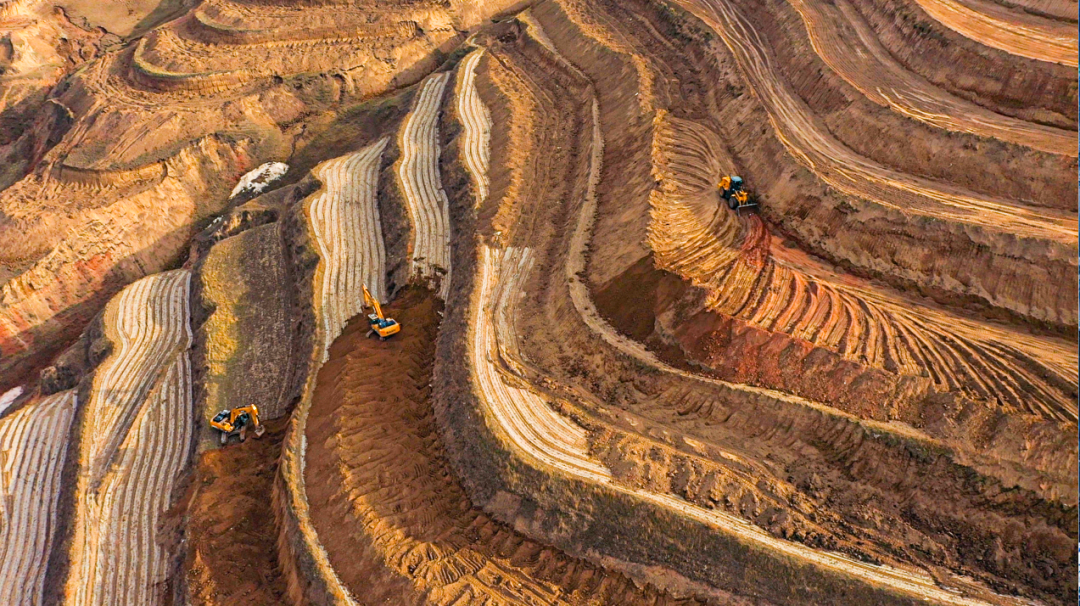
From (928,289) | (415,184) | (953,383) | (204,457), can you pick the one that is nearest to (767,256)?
(928,289)

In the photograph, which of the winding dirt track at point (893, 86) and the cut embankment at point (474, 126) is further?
the cut embankment at point (474, 126)

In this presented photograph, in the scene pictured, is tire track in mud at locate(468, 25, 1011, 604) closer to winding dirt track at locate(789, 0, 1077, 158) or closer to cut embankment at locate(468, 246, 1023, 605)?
cut embankment at locate(468, 246, 1023, 605)

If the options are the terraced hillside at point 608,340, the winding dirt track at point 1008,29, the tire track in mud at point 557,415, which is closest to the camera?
the tire track in mud at point 557,415

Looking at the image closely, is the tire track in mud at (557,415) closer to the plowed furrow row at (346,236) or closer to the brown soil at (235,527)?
the plowed furrow row at (346,236)

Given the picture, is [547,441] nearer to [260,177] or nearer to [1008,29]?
[1008,29]

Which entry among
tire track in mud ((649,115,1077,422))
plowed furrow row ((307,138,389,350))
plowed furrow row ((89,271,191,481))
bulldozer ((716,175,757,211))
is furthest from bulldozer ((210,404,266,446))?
bulldozer ((716,175,757,211))

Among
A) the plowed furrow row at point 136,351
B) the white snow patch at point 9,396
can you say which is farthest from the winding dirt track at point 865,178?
the white snow patch at point 9,396

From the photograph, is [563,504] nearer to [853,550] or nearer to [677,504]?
[677,504]
